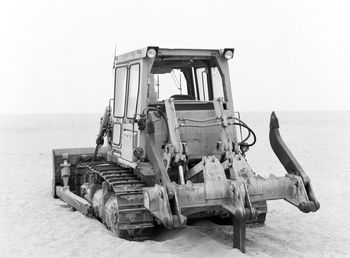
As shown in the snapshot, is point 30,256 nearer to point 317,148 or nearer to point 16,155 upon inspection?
point 16,155

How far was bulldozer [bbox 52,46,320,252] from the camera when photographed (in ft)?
23.9

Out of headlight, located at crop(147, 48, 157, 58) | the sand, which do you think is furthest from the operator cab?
the sand

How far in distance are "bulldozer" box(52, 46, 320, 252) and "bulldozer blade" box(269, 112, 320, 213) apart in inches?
0.6

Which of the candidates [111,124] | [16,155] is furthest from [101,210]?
[16,155]

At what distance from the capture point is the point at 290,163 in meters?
8.21

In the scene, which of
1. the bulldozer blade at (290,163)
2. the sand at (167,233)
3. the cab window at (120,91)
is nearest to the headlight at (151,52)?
the cab window at (120,91)

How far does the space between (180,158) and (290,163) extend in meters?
1.80

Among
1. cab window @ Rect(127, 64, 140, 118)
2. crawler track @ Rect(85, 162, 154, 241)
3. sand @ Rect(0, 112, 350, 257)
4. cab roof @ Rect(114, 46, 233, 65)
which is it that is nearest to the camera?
sand @ Rect(0, 112, 350, 257)

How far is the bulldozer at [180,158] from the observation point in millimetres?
7270

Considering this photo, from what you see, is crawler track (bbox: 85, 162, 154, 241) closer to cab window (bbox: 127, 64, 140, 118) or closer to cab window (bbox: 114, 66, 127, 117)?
cab window (bbox: 127, 64, 140, 118)

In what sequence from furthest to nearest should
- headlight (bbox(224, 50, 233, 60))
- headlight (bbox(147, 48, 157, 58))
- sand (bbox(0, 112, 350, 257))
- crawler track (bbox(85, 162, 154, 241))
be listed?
headlight (bbox(224, 50, 233, 60))
headlight (bbox(147, 48, 157, 58))
crawler track (bbox(85, 162, 154, 241))
sand (bbox(0, 112, 350, 257))

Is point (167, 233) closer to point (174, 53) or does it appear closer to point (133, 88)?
point (133, 88)

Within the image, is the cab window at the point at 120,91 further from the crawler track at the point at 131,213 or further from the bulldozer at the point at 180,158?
the crawler track at the point at 131,213

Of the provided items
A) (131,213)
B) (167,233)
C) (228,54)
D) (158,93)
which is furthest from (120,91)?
(167,233)
